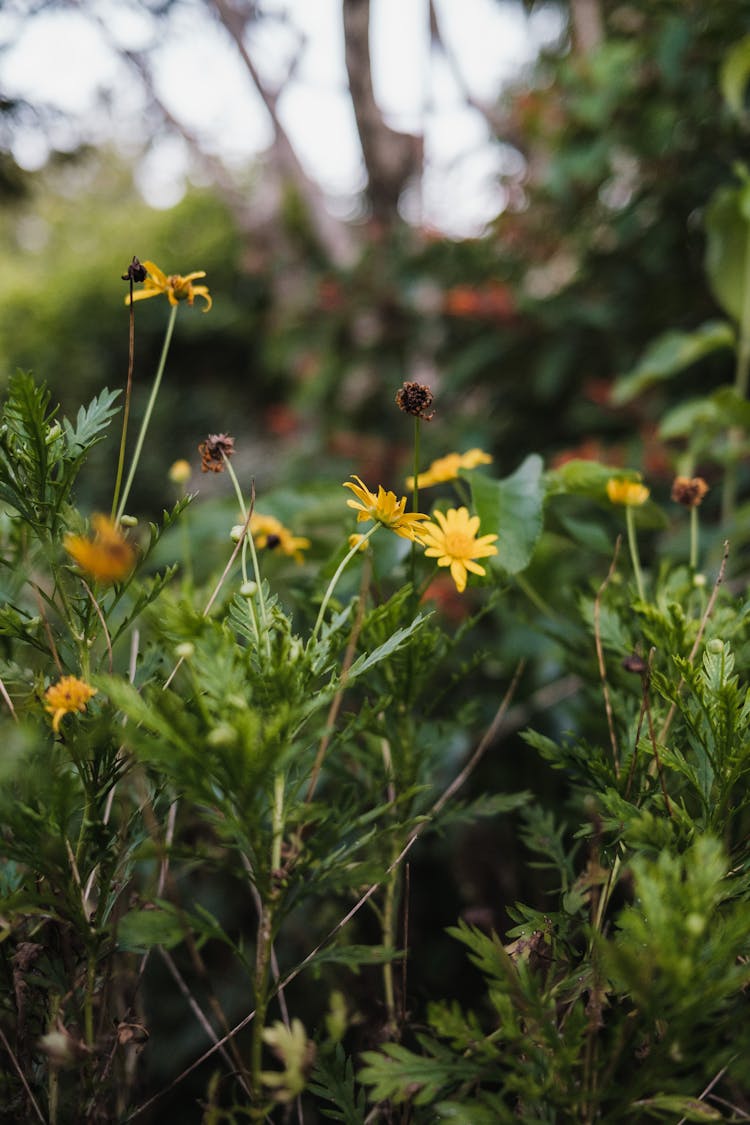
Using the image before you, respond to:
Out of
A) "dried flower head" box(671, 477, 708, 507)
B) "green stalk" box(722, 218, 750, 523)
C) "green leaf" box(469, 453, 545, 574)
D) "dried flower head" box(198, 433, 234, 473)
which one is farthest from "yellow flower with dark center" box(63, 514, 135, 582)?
"green stalk" box(722, 218, 750, 523)

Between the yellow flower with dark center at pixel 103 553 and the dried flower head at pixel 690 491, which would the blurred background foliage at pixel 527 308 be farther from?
the yellow flower with dark center at pixel 103 553

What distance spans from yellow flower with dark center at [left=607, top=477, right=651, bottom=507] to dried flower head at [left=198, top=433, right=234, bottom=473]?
0.35 metres

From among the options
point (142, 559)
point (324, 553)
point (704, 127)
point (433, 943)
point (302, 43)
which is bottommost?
point (433, 943)

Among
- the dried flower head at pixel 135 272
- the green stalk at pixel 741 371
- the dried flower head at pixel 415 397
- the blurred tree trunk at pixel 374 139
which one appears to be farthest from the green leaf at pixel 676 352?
the blurred tree trunk at pixel 374 139

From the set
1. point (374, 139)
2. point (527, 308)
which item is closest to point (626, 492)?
point (527, 308)

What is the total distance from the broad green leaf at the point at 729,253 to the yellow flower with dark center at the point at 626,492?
59cm

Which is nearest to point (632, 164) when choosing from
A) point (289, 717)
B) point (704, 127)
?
point (704, 127)

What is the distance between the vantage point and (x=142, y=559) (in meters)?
0.51

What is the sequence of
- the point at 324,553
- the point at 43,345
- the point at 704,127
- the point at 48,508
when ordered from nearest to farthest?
the point at 48,508 → the point at 324,553 → the point at 704,127 → the point at 43,345

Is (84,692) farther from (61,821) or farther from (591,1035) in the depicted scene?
(591,1035)

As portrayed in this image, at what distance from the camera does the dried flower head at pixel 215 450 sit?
58cm

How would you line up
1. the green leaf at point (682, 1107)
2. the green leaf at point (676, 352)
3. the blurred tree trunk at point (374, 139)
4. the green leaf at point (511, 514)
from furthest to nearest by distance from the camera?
the blurred tree trunk at point (374, 139) < the green leaf at point (676, 352) < the green leaf at point (511, 514) < the green leaf at point (682, 1107)

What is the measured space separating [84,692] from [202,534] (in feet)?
1.95

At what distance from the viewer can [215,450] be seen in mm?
586
